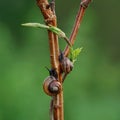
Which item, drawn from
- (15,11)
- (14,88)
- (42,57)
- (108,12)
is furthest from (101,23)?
(14,88)

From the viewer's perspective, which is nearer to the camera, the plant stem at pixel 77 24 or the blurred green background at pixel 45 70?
the plant stem at pixel 77 24

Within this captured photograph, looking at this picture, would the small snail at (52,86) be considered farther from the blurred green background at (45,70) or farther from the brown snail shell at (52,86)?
the blurred green background at (45,70)

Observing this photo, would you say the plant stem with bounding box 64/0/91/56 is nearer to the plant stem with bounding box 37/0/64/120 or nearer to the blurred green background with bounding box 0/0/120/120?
the plant stem with bounding box 37/0/64/120

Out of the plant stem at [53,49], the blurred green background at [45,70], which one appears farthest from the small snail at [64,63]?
the blurred green background at [45,70]

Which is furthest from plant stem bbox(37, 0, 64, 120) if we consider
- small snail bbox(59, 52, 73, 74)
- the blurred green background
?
the blurred green background

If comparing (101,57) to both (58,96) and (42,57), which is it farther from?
(58,96)

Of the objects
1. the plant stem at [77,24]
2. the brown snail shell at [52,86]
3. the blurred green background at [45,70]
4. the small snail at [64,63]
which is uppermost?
the blurred green background at [45,70]

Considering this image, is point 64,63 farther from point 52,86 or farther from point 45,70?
point 45,70
